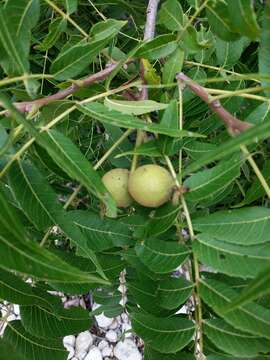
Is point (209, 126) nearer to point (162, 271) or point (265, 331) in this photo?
point (162, 271)

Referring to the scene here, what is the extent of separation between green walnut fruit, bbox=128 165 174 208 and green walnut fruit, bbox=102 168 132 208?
0.03 meters

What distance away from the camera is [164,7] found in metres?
1.14

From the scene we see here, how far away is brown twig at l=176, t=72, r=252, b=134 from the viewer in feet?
3.22

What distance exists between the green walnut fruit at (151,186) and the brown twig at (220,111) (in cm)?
16

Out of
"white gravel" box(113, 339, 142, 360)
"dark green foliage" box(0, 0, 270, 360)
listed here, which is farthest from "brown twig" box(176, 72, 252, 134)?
"white gravel" box(113, 339, 142, 360)

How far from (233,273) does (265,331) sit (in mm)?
103

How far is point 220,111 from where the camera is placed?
3.34ft

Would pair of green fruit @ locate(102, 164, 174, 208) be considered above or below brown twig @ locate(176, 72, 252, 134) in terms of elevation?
below

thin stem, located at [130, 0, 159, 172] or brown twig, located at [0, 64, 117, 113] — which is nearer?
brown twig, located at [0, 64, 117, 113]

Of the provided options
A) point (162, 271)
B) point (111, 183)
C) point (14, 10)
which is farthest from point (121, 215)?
point (14, 10)

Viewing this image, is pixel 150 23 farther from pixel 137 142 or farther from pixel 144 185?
pixel 144 185

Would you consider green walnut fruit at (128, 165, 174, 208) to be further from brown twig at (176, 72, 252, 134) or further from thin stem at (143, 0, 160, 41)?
thin stem at (143, 0, 160, 41)

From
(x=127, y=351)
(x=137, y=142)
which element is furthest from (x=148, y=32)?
(x=127, y=351)

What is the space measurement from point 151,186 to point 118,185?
10 centimetres
